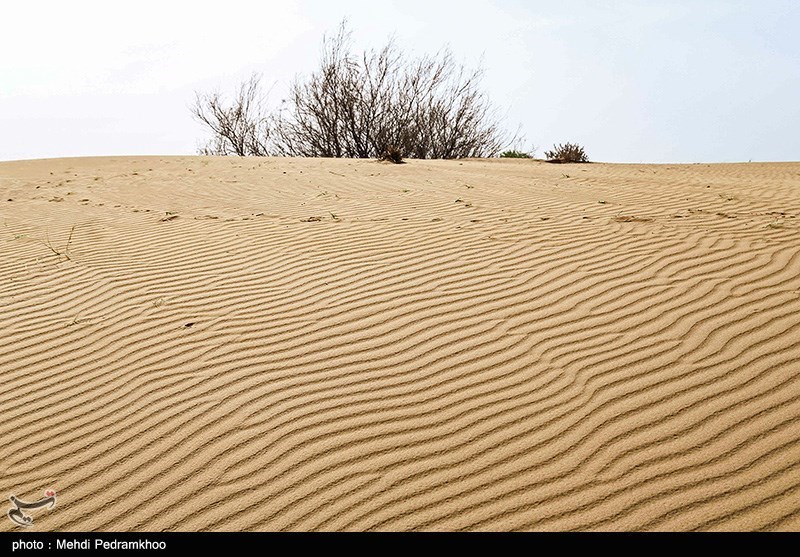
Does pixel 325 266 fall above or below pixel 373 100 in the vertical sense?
below

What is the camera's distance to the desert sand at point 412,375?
9.14 feet

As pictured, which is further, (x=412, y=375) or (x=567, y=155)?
(x=567, y=155)

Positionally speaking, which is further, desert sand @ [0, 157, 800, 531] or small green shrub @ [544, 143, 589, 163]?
small green shrub @ [544, 143, 589, 163]

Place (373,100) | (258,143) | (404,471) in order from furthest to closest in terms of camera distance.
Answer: (258,143), (373,100), (404,471)

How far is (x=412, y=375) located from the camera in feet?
12.2

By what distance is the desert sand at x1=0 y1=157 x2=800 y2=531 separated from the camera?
279cm

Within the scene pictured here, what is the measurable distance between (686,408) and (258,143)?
2981 cm

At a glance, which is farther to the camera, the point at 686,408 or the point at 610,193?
the point at 610,193

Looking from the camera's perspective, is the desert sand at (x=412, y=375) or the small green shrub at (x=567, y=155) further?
the small green shrub at (x=567, y=155)
